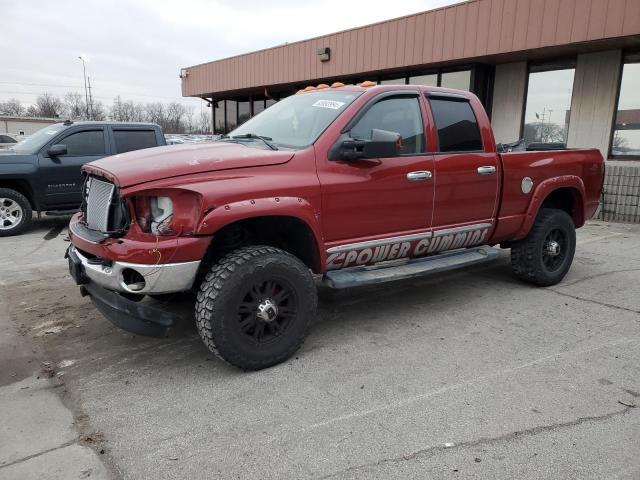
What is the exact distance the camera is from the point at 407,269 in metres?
4.14

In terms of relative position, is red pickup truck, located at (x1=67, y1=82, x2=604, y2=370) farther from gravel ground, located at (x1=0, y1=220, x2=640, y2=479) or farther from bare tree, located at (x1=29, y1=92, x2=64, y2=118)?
bare tree, located at (x1=29, y1=92, x2=64, y2=118)

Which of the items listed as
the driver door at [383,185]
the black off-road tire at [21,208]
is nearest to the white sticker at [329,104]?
the driver door at [383,185]

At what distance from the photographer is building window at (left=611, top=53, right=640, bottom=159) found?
31.9ft

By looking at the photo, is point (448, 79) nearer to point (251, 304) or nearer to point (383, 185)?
point (383, 185)

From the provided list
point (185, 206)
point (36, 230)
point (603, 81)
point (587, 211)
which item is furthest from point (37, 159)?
point (603, 81)

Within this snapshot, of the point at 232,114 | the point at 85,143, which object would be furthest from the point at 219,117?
the point at 85,143

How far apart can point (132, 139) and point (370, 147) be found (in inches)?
273

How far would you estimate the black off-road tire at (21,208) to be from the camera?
814cm

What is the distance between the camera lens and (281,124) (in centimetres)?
421

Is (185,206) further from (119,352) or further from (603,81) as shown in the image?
(603,81)

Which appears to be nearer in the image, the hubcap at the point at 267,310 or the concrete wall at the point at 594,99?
the hubcap at the point at 267,310

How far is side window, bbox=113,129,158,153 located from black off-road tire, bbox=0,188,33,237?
5.88 ft

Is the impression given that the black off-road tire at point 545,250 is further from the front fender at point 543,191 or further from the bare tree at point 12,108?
the bare tree at point 12,108

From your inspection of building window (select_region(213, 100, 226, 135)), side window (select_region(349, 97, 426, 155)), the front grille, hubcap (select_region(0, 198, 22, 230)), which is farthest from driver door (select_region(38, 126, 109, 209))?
building window (select_region(213, 100, 226, 135))
